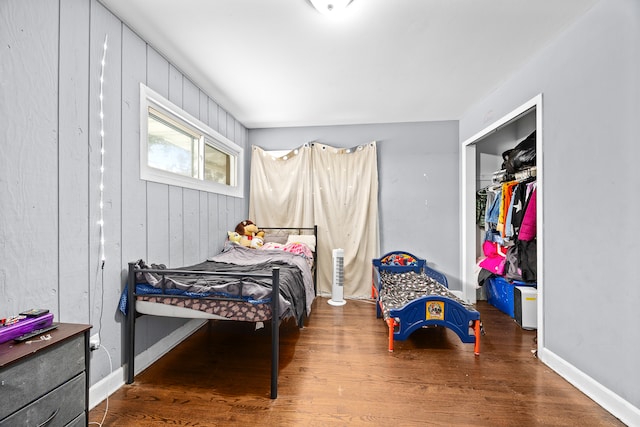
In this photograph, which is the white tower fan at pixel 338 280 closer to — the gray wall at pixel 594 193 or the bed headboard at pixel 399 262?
the bed headboard at pixel 399 262

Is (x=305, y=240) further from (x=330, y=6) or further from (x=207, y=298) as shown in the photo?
(x=330, y=6)

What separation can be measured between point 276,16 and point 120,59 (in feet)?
3.47

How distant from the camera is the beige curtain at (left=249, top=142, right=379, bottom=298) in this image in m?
3.93

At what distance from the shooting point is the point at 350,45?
217cm

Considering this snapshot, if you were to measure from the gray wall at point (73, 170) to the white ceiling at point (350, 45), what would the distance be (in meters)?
0.42

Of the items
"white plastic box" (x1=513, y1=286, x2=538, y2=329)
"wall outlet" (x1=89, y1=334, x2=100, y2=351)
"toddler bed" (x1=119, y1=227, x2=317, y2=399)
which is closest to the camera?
"wall outlet" (x1=89, y1=334, x2=100, y2=351)

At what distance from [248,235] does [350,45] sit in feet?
7.89

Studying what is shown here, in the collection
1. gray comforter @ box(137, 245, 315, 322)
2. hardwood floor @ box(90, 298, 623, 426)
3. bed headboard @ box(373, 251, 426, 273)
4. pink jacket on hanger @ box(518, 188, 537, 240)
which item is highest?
pink jacket on hanger @ box(518, 188, 537, 240)

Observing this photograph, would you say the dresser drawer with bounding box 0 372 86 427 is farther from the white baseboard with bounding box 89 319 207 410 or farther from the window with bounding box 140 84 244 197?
the window with bounding box 140 84 244 197

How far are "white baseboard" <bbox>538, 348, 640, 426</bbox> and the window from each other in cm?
321

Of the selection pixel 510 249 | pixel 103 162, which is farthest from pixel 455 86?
pixel 103 162

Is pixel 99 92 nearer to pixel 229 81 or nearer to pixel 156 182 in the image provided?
pixel 156 182

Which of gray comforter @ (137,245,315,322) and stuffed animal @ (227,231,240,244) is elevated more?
stuffed animal @ (227,231,240,244)

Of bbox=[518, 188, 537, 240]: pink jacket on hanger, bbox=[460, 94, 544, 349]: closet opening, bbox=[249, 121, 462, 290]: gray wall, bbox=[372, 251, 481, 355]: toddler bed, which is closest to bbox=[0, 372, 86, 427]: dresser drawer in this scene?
bbox=[372, 251, 481, 355]: toddler bed
